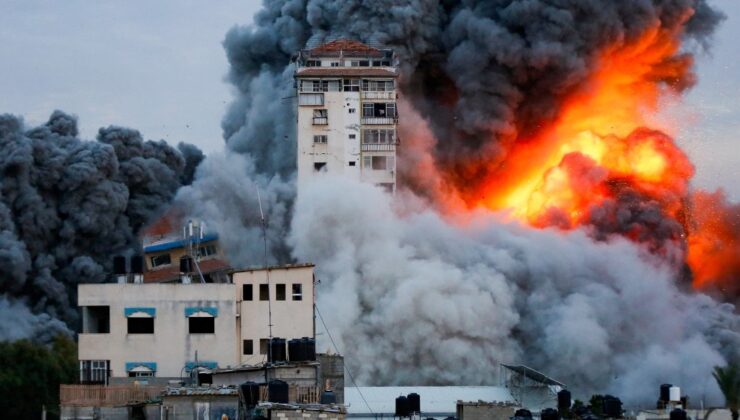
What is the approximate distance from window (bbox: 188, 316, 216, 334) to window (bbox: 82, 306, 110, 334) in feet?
7.84

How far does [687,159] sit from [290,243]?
17841 mm

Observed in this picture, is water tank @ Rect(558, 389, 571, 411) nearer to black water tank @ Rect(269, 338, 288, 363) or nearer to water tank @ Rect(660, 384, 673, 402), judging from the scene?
water tank @ Rect(660, 384, 673, 402)

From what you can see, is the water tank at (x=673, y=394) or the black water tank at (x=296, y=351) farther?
the water tank at (x=673, y=394)

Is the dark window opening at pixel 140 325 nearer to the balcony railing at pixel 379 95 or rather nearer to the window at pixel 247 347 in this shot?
the window at pixel 247 347

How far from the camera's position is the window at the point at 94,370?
193 ft

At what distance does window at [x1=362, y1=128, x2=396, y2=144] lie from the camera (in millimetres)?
87438

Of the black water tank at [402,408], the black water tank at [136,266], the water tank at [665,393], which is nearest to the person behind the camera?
the black water tank at [402,408]

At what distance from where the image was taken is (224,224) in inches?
3391

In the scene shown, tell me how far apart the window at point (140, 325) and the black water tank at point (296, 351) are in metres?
6.72

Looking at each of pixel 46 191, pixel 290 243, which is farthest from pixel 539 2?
pixel 46 191

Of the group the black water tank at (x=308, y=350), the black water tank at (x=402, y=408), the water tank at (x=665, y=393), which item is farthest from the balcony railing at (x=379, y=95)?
the black water tank at (x=308, y=350)

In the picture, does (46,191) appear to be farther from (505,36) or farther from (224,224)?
(505,36)

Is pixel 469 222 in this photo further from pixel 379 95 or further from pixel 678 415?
pixel 678 415

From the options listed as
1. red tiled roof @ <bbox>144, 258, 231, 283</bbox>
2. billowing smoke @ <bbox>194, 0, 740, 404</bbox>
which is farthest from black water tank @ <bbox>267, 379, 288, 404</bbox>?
red tiled roof @ <bbox>144, 258, 231, 283</bbox>
